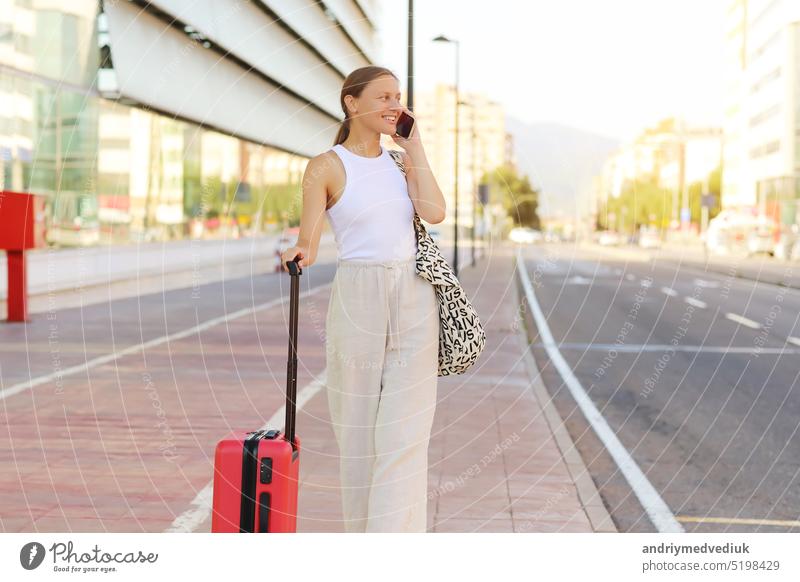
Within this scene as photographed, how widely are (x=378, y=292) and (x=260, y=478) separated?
2.51ft

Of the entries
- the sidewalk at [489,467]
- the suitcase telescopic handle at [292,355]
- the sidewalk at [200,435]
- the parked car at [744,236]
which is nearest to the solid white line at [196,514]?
the sidewalk at [200,435]

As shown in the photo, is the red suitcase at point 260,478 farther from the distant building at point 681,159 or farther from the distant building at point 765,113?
the distant building at point 681,159

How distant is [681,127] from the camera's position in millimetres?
175375

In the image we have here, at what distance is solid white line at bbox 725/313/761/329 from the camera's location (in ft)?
63.7

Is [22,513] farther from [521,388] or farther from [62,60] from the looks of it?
[62,60]

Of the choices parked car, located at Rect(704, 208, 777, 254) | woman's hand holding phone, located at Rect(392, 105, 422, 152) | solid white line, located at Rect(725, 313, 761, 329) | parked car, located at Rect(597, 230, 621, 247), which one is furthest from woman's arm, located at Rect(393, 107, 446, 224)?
parked car, located at Rect(597, 230, 621, 247)

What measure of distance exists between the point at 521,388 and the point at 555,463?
373 centimetres

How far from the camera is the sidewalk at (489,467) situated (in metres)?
6.14

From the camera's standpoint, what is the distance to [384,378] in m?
4.45

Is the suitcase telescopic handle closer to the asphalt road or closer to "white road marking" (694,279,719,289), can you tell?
the asphalt road

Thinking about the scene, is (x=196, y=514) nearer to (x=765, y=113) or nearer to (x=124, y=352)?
(x=124, y=352)

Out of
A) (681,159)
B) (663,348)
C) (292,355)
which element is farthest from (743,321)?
(681,159)

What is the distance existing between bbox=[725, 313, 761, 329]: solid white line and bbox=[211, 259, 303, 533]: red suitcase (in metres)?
15.8
